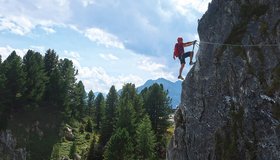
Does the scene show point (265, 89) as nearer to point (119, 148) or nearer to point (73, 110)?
point (119, 148)

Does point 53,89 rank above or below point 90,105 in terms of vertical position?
below

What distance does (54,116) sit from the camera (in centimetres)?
10662

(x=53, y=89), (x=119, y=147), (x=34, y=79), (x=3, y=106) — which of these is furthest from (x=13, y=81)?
(x=119, y=147)

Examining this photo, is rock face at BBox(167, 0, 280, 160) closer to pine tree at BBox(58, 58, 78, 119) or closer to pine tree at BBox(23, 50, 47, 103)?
pine tree at BBox(23, 50, 47, 103)

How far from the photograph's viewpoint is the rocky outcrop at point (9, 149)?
89.3 m

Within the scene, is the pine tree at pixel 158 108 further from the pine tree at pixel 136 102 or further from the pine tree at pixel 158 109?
the pine tree at pixel 136 102

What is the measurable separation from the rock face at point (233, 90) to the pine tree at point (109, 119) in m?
68.8

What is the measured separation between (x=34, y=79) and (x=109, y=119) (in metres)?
21.9

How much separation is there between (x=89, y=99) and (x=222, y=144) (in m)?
142

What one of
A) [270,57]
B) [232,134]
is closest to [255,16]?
[270,57]

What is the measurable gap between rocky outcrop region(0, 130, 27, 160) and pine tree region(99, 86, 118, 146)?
722 inches

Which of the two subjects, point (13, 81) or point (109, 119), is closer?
point (13, 81)

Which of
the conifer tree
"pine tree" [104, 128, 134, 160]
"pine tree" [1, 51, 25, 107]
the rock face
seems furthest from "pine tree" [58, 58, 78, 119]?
the rock face

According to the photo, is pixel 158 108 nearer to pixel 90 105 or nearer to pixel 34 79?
pixel 34 79
